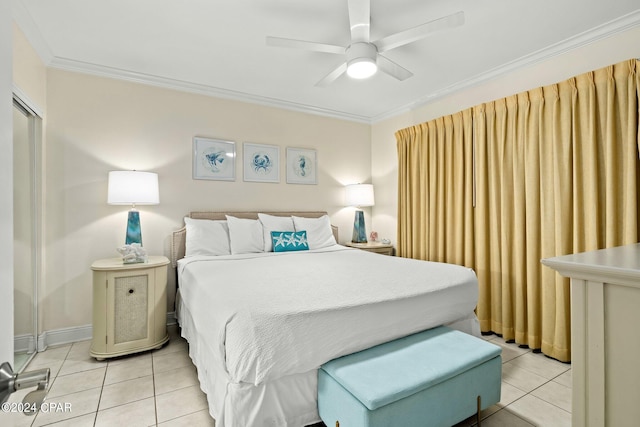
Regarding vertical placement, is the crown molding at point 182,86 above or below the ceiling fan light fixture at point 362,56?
above

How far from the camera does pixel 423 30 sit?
195 centimetres

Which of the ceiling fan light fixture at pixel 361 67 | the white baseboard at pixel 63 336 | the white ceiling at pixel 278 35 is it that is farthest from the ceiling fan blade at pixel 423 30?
the white baseboard at pixel 63 336

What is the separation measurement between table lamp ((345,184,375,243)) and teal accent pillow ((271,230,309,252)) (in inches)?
41.2

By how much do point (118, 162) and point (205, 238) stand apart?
3.70 feet

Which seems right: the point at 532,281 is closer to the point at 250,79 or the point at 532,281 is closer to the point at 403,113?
the point at 403,113

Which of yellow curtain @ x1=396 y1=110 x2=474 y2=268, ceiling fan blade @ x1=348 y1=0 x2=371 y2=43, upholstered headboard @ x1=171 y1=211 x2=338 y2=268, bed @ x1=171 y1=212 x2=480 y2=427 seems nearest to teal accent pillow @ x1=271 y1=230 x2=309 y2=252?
upholstered headboard @ x1=171 y1=211 x2=338 y2=268

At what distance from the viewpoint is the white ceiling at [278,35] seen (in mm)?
2117

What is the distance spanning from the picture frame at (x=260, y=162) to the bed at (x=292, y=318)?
1.39 metres

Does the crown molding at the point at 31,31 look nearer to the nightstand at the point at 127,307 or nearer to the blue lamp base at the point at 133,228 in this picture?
the blue lamp base at the point at 133,228

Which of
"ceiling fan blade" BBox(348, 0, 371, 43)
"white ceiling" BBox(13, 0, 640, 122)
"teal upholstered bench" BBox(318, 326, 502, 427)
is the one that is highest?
"white ceiling" BBox(13, 0, 640, 122)

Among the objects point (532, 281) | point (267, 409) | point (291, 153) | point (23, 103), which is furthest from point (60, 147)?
point (532, 281)

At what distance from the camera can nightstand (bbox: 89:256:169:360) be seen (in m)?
2.45

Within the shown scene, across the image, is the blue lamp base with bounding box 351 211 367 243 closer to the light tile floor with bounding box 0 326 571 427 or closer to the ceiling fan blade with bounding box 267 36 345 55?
the light tile floor with bounding box 0 326 571 427

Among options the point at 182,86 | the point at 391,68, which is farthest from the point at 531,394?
the point at 182,86
